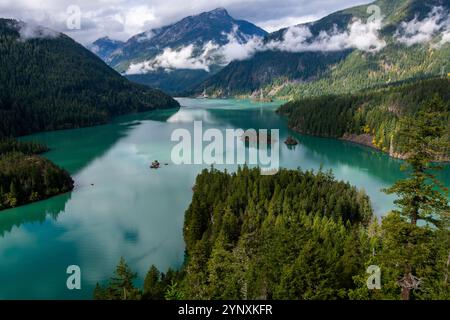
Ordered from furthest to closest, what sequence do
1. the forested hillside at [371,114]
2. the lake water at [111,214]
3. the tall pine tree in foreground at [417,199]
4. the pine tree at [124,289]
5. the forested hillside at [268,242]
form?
the forested hillside at [371,114] < the lake water at [111,214] < the pine tree at [124,289] < the forested hillside at [268,242] < the tall pine tree in foreground at [417,199]

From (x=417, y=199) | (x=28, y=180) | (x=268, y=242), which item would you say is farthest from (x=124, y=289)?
(x=28, y=180)

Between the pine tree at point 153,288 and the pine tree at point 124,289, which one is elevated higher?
the pine tree at point 124,289

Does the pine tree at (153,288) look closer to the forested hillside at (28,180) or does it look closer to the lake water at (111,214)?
the lake water at (111,214)

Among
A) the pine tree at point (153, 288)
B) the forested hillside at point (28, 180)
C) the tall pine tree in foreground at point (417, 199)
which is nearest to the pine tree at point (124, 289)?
the pine tree at point (153, 288)

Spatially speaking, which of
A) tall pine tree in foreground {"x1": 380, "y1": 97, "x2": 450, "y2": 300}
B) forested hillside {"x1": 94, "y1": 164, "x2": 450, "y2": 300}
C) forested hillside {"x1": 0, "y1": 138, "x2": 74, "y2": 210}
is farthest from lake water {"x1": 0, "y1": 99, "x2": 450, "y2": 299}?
tall pine tree in foreground {"x1": 380, "y1": 97, "x2": 450, "y2": 300}

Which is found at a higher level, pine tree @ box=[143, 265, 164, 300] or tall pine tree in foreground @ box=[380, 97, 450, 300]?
tall pine tree in foreground @ box=[380, 97, 450, 300]

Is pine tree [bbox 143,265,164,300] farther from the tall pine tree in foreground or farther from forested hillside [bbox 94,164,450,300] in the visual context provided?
the tall pine tree in foreground

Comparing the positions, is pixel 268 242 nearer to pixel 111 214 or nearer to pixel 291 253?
pixel 291 253
